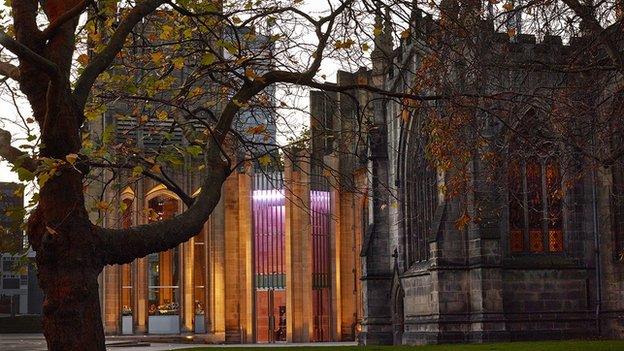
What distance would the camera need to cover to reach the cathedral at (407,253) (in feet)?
91.7

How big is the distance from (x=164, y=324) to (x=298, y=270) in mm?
7741

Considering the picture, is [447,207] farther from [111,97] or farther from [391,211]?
[111,97]

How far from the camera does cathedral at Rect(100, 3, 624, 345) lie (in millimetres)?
27938

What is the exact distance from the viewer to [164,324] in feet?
179

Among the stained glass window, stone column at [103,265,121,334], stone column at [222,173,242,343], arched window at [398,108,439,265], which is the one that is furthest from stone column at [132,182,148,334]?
the stained glass window

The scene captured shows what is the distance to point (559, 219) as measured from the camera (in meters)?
34.5

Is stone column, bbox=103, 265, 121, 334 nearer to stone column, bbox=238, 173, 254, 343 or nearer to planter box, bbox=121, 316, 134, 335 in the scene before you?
planter box, bbox=121, 316, 134, 335

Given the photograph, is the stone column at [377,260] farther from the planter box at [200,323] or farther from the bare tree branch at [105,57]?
the bare tree branch at [105,57]

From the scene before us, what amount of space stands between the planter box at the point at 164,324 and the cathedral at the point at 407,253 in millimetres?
57

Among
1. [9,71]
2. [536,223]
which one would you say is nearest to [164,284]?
[536,223]

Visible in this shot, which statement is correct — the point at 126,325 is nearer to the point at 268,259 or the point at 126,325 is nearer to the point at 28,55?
the point at 268,259

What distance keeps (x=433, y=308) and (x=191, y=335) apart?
2348 centimetres

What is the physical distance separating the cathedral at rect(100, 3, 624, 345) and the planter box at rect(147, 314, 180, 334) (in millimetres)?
57

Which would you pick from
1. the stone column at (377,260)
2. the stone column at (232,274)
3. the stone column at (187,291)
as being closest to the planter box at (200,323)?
the stone column at (187,291)
